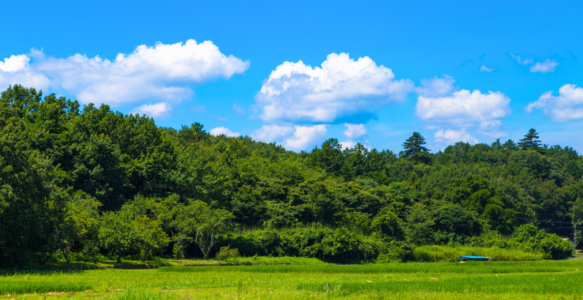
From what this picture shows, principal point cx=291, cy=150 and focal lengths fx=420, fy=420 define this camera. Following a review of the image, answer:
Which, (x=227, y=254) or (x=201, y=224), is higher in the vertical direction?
(x=201, y=224)

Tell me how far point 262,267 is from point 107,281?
15.3 metres

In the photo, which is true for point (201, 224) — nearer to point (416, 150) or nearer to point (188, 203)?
point (188, 203)

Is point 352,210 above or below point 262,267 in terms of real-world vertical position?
above

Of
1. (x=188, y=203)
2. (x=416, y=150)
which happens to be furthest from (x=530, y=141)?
(x=188, y=203)

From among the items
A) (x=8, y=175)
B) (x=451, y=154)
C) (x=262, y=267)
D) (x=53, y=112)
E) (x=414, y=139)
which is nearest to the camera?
(x=8, y=175)

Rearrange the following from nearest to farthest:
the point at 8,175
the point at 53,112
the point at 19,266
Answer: the point at 8,175, the point at 19,266, the point at 53,112

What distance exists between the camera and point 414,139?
475 feet

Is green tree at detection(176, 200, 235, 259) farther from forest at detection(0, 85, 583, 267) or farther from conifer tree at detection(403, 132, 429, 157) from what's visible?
conifer tree at detection(403, 132, 429, 157)

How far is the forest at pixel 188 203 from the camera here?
100 ft

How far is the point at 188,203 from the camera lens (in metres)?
48.8

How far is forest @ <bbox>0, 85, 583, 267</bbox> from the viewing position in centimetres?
3052

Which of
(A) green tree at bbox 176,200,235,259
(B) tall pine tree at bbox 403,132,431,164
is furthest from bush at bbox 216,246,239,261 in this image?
(B) tall pine tree at bbox 403,132,431,164

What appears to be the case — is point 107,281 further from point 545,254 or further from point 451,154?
point 451,154

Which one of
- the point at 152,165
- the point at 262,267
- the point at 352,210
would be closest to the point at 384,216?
the point at 352,210
